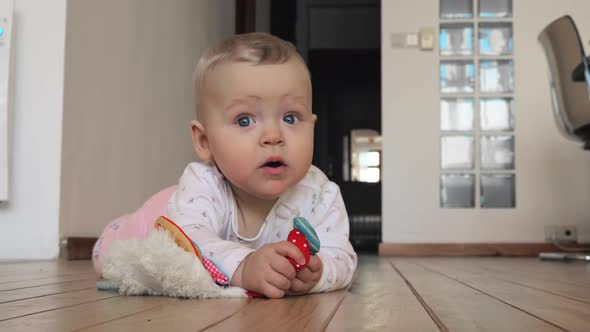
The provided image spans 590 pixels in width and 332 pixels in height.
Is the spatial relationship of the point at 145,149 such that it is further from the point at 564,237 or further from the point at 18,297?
the point at 564,237

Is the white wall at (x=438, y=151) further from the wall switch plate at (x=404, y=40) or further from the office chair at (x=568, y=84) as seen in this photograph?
the office chair at (x=568, y=84)

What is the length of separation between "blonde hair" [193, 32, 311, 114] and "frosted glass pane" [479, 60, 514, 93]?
2.65 m

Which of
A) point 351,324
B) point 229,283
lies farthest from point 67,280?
point 351,324

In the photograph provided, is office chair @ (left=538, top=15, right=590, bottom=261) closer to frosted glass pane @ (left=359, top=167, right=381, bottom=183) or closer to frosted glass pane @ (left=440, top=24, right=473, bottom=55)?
frosted glass pane @ (left=440, top=24, right=473, bottom=55)

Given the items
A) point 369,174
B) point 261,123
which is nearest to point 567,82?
point 261,123

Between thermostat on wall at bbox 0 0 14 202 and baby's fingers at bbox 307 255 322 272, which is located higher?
thermostat on wall at bbox 0 0 14 202

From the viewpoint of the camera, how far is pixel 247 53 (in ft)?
3.29

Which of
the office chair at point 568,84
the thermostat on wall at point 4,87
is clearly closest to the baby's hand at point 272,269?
the thermostat on wall at point 4,87

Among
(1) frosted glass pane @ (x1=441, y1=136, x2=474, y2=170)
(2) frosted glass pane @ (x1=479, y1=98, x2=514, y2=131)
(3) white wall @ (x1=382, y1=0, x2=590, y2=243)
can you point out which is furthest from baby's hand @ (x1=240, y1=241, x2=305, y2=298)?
(2) frosted glass pane @ (x1=479, y1=98, x2=514, y2=131)

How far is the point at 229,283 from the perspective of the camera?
95 centimetres

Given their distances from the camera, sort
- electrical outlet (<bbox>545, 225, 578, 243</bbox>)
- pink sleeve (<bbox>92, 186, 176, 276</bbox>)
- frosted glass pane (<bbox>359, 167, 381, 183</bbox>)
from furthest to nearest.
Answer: frosted glass pane (<bbox>359, 167, 381, 183</bbox>) → electrical outlet (<bbox>545, 225, 578, 243</bbox>) → pink sleeve (<bbox>92, 186, 176, 276</bbox>)

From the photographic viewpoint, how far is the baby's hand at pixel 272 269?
0.86m

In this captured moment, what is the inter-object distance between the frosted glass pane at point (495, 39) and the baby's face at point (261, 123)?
2.71m

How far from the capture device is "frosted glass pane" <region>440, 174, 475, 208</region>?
3.45m
